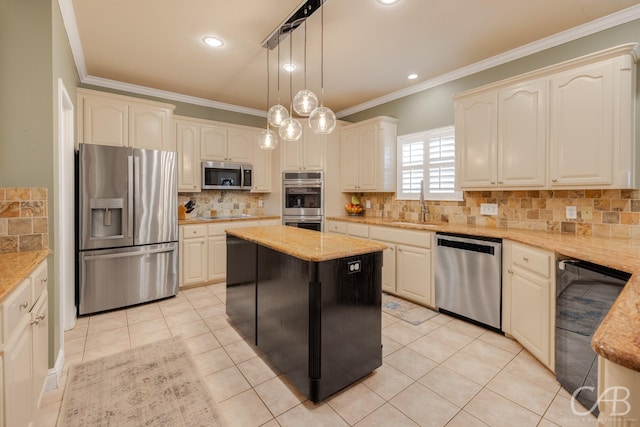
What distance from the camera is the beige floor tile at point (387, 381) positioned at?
6.20ft

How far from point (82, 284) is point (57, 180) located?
4.93 ft

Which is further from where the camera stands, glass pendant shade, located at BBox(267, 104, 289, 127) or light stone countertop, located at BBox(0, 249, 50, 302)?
glass pendant shade, located at BBox(267, 104, 289, 127)

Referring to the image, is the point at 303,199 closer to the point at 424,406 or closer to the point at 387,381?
the point at 387,381

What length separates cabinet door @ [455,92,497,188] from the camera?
2.87 meters

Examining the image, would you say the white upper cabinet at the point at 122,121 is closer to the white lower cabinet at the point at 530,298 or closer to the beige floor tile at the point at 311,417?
the beige floor tile at the point at 311,417

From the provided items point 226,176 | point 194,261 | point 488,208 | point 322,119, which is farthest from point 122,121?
point 488,208

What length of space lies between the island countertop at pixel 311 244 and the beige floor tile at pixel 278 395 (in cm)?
89

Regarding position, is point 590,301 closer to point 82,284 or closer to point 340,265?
point 340,265

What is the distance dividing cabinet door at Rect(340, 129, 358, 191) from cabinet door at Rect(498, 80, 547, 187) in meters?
1.99

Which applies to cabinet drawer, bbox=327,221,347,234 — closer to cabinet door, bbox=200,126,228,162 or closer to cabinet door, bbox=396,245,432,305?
cabinet door, bbox=396,245,432,305

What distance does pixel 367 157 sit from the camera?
4223 millimetres

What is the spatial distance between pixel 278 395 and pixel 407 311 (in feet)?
5.85

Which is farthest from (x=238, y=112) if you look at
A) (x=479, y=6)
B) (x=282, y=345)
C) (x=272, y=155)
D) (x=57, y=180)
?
(x=282, y=345)

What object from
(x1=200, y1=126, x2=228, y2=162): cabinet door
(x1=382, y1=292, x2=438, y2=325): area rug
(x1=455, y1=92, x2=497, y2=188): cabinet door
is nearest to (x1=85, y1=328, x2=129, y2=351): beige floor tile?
(x1=200, y1=126, x2=228, y2=162): cabinet door
